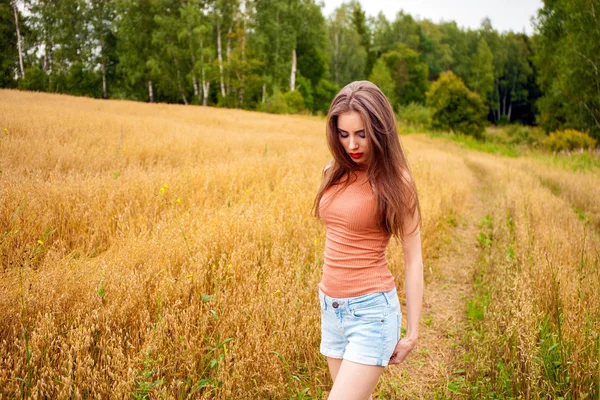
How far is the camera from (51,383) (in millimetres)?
1816

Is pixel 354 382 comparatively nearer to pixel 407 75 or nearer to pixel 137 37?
pixel 137 37

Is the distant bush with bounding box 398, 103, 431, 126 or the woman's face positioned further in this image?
the distant bush with bounding box 398, 103, 431, 126

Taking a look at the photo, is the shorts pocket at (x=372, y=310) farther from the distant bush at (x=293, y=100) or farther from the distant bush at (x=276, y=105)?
the distant bush at (x=293, y=100)

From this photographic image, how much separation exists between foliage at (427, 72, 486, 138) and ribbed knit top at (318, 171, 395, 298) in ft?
104

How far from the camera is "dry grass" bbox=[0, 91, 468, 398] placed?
2.03 m

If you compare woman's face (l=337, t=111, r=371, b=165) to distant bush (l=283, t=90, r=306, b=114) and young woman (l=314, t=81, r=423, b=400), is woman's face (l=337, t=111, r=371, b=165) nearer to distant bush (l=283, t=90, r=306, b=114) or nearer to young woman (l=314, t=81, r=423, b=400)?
young woman (l=314, t=81, r=423, b=400)

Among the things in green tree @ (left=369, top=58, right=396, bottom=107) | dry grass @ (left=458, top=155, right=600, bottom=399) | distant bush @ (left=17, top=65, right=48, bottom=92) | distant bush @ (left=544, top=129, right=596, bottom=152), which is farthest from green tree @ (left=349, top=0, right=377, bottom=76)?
dry grass @ (left=458, top=155, right=600, bottom=399)

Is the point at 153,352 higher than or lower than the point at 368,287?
lower

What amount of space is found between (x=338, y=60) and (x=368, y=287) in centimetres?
4701

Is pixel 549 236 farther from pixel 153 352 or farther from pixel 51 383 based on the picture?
pixel 51 383

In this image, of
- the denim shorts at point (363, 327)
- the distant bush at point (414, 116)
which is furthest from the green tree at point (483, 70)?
the denim shorts at point (363, 327)

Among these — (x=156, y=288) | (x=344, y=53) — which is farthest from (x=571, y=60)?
(x=344, y=53)

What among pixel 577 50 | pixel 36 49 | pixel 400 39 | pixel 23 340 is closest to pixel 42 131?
pixel 23 340

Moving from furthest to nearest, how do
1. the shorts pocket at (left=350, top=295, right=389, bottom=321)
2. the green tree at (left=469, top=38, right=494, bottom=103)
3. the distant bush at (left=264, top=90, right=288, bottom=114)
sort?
the green tree at (left=469, top=38, right=494, bottom=103)
the distant bush at (left=264, top=90, right=288, bottom=114)
the shorts pocket at (left=350, top=295, right=389, bottom=321)
